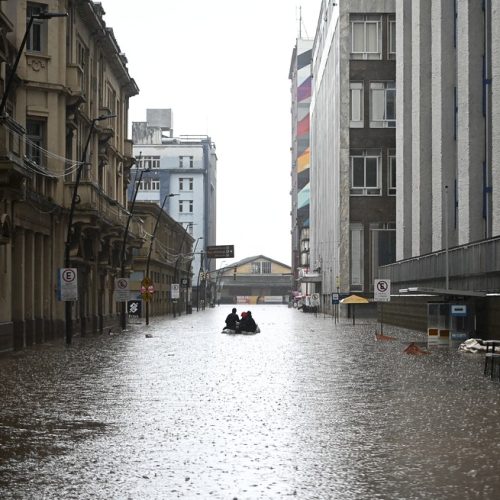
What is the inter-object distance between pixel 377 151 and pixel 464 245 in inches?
1742

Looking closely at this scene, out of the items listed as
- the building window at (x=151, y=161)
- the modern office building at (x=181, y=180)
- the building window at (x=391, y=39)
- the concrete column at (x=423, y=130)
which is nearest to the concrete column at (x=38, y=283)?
the concrete column at (x=423, y=130)

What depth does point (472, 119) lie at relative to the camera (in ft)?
135

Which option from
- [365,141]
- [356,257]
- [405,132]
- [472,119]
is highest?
[365,141]

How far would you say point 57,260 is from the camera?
4406cm

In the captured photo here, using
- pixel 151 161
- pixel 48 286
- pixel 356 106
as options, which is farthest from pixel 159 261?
pixel 151 161

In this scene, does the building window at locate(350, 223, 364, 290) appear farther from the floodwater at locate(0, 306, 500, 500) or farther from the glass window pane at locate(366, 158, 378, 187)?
the floodwater at locate(0, 306, 500, 500)

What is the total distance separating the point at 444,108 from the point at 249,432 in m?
37.2

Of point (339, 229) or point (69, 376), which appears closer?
point (69, 376)

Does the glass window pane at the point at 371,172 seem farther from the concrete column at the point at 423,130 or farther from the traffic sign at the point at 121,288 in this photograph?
the traffic sign at the point at 121,288

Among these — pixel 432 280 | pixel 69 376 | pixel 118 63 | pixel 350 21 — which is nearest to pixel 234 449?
pixel 69 376

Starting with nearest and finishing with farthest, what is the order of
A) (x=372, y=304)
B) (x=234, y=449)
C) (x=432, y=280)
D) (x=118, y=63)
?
(x=234, y=449)
(x=432, y=280)
(x=118, y=63)
(x=372, y=304)

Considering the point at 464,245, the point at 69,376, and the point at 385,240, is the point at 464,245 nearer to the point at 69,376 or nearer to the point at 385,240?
the point at 69,376

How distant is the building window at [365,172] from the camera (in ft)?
273

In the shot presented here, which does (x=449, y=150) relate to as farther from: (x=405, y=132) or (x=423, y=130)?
(x=405, y=132)
